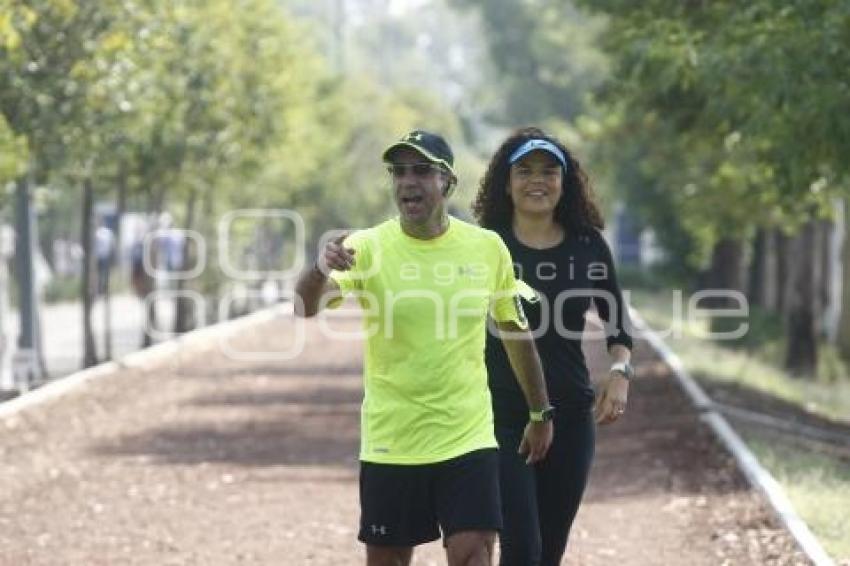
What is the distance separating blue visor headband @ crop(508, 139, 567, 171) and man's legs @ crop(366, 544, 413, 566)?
1.58 m

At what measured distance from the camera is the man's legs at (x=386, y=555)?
6727 millimetres

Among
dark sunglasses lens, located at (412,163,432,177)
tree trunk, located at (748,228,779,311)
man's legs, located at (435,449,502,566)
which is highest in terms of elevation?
dark sunglasses lens, located at (412,163,432,177)

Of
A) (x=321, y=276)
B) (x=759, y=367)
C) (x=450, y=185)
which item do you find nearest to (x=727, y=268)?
(x=759, y=367)

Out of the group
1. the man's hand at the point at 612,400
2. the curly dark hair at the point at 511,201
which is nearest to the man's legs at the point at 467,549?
the man's hand at the point at 612,400

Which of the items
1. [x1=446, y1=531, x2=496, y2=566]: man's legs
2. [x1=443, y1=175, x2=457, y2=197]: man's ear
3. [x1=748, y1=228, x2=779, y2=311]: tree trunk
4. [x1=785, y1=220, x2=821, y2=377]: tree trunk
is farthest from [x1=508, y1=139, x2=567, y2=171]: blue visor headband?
[x1=748, y1=228, x2=779, y2=311]: tree trunk

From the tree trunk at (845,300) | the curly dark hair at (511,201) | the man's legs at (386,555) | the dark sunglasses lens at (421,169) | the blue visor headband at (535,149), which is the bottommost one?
the tree trunk at (845,300)

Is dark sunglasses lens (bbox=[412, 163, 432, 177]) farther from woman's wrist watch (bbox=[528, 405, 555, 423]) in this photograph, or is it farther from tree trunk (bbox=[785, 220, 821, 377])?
tree trunk (bbox=[785, 220, 821, 377])

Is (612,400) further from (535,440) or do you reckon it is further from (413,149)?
(413,149)

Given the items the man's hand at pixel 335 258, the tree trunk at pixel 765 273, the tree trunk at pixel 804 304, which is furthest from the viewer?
the tree trunk at pixel 765 273

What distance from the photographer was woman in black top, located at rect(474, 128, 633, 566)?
729 centimetres

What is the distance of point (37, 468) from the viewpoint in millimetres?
15219

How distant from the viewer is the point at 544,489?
24.4 feet

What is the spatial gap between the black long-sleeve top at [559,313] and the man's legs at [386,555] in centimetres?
73

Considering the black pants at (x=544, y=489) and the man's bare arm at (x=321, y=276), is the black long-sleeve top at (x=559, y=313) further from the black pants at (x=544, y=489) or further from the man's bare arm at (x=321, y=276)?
the man's bare arm at (x=321, y=276)
